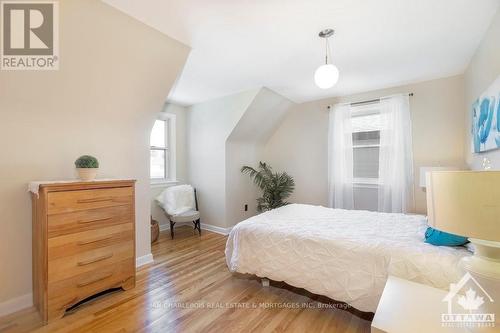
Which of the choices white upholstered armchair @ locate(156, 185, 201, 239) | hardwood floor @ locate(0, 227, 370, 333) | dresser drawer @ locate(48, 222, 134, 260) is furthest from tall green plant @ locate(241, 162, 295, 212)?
dresser drawer @ locate(48, 222, 134, 260)

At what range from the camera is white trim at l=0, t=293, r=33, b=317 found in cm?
183

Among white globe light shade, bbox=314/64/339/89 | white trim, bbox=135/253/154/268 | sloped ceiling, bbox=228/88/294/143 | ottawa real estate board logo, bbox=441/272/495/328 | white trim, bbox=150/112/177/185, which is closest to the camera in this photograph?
Result: ottawa real estate board logo, bbox=441/272/495/328

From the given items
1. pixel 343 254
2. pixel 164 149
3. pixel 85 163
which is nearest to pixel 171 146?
pixel 164 149

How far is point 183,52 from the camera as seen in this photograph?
7.76 ft

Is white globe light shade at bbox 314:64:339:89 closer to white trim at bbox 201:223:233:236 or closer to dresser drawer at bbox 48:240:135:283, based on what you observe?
dresser drawer at bbox 48:240:135:283

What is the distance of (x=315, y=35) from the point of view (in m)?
2.16

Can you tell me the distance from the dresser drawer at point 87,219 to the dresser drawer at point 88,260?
21 centimetres

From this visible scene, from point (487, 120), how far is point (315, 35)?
68.3 inches

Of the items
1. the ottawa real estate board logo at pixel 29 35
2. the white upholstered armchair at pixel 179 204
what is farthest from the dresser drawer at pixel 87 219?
the white upholstered armchair at pixel 179 204

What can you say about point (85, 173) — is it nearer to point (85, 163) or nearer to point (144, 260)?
point (85, 163)

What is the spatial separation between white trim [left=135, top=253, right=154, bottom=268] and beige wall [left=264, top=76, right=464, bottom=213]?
2.85 m

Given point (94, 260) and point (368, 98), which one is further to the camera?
point (368, 98)

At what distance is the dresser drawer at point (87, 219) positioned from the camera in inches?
69.1

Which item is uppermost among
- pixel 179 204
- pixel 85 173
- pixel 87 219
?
pixel 85 173
